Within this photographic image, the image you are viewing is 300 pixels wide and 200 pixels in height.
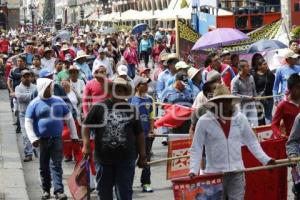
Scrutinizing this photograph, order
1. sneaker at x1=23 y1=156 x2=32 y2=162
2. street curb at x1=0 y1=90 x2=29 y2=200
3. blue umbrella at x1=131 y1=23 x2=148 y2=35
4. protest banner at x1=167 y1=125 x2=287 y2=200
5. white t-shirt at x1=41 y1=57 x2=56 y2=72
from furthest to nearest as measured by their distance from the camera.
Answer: blue umbrella at x1=131 y1=23 x2=148 y2=35
white t-shirt at x1=41 y1=57 x2=56 y2=72
sneaker at x1=23 y1=156 x2=32 y2=162
street curb at x1=0 y1=90 x2=29 y2=200
protest banner at x1=167 y1=125 x2=287 y2=200

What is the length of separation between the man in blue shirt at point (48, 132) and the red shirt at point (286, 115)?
8.84 ft

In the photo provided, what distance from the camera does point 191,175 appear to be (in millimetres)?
7520

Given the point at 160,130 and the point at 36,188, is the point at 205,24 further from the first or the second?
the point at 36,188

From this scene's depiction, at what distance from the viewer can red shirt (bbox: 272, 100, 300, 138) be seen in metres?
9.05

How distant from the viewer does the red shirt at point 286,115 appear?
9.05m

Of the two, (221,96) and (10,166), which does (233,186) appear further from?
(10,166)

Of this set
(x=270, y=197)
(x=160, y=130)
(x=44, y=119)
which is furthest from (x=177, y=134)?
(x=270, y=197)

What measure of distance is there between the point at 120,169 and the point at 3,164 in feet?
15.5

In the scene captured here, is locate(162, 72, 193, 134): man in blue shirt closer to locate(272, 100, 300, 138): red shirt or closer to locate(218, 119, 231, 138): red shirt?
locate(272, 100, 300, 138): red shirt

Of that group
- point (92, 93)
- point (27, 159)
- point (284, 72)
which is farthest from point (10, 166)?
point (284, 72)

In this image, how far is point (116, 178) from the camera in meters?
8.18

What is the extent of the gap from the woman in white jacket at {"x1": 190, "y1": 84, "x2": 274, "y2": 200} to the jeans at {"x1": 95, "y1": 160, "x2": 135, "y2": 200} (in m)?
0.76

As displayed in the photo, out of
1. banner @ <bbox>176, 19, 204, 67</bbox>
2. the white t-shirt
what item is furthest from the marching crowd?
banner @ <bbox>176, 19, 204, 67</bbox>

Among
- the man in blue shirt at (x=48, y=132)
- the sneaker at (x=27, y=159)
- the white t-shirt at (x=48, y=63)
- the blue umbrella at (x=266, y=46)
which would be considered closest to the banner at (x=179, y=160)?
the man in blue shirt at (x=48, y=132)
